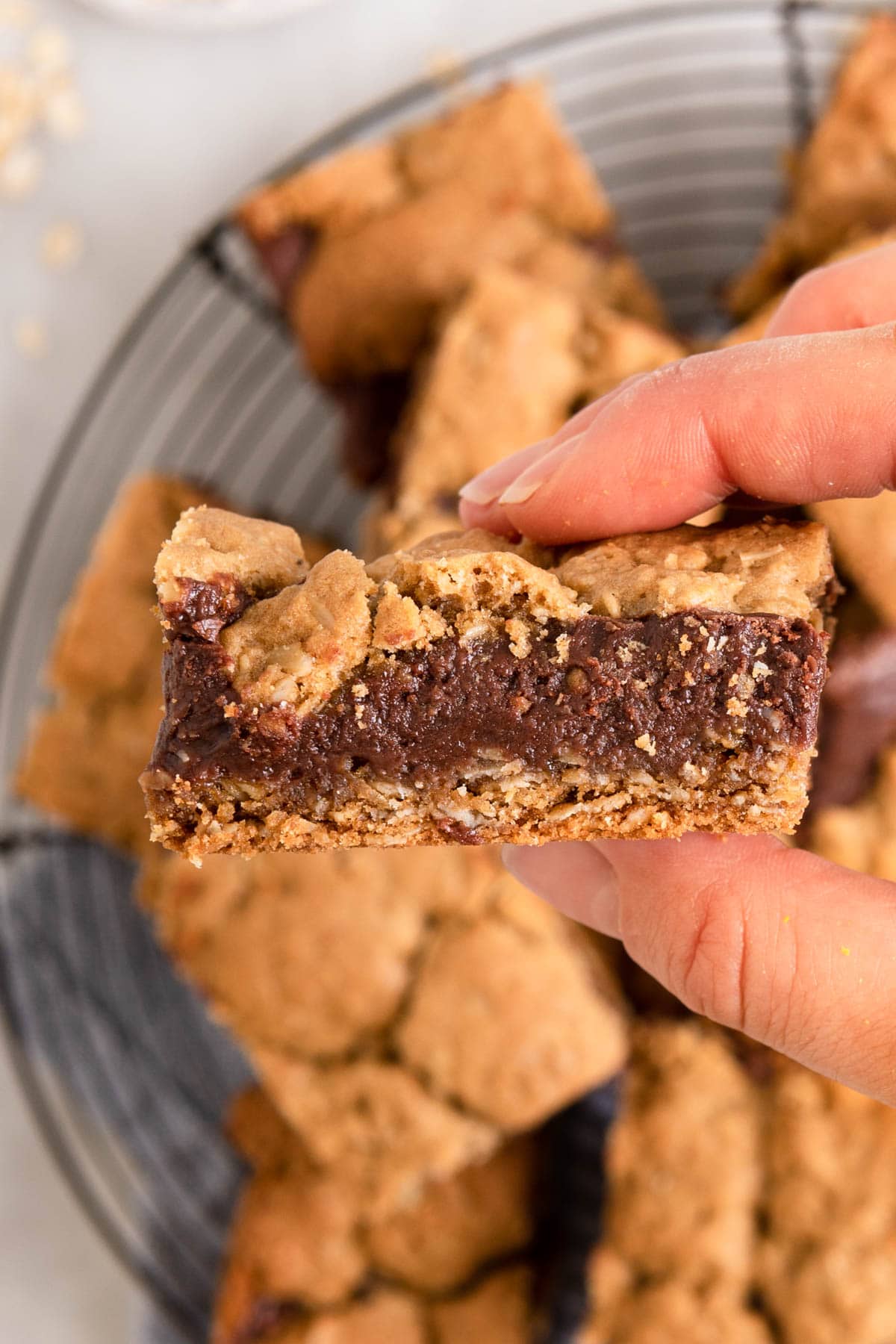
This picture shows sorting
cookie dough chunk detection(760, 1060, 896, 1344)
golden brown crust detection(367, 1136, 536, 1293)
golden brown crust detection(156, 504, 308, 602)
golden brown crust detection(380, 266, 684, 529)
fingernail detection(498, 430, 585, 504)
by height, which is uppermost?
golden brown crust detection(156, 504, 308, 602)

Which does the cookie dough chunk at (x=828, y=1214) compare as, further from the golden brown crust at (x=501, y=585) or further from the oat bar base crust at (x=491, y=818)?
the golden brown crust at (x=501, y=585)

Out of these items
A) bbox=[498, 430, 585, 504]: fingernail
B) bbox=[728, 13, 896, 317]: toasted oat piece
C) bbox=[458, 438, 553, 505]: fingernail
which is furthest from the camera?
bbox=[728, 13, 896, 317]: toasted oat piece

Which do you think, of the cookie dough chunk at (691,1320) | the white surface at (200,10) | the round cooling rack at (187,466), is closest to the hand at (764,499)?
the cookie dough chunk at (691,1320)

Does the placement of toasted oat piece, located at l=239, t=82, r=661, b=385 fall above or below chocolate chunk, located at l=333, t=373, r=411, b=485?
above

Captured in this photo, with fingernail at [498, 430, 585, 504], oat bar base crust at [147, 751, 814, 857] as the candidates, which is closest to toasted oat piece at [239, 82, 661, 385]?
fingernail at [498, 430, 585, 504]

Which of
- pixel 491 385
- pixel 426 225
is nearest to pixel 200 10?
pixel 426 225

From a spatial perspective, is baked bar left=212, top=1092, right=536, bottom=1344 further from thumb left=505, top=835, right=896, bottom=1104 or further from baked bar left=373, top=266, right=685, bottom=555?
baked bar left=373, top=266, right=685, bottom=555

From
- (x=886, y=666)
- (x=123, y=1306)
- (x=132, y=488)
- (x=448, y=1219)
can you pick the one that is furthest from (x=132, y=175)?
(x=123, y=1306)
